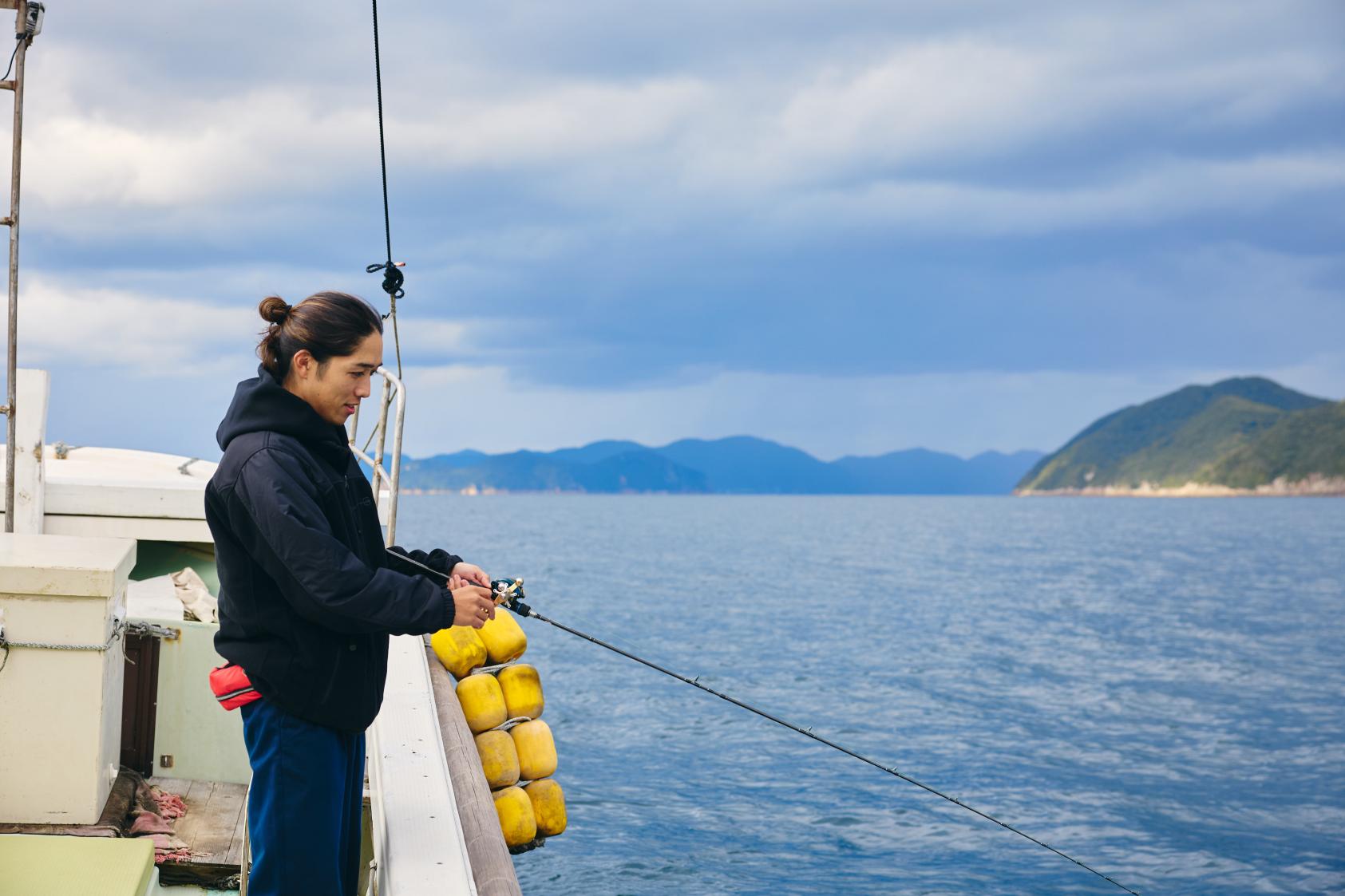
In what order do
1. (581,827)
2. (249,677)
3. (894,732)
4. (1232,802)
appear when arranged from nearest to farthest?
1. (249,677)
2. (581,827)
3. (1232,802)
4. (894,732)

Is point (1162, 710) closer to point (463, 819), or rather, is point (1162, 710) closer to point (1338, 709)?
point (1338, 709)

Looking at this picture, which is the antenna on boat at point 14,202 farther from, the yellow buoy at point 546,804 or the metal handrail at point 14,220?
the yellow buoy at point 546,804

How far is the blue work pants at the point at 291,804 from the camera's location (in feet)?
8.32

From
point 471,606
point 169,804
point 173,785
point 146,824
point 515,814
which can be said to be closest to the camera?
point 471,606

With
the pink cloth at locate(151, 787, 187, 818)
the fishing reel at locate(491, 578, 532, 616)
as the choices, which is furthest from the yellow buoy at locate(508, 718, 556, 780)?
the fishing reel at locate(491, 578, 532, 616)

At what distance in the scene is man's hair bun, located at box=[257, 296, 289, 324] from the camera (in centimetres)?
262

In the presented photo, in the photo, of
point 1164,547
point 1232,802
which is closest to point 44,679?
point 1232,802

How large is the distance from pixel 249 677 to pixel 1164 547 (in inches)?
3272

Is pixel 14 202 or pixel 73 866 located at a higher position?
pixel 14 202

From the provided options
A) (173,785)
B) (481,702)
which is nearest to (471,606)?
(173,785)

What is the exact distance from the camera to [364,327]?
265 centimetres

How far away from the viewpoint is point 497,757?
603cm

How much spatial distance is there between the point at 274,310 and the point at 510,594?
3.10ft

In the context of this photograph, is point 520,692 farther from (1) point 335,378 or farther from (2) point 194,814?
(1) point 335,378
